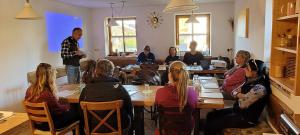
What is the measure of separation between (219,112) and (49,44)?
415 cm

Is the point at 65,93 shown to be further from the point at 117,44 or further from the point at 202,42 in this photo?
the point at 202,42

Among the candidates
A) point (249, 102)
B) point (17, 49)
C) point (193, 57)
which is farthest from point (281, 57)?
point (17, 49)

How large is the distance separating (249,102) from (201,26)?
5.03 metres

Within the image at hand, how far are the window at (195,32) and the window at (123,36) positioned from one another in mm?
1355

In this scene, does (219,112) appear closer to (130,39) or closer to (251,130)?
(251,130)

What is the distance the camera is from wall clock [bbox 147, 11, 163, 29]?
7410 millimetres

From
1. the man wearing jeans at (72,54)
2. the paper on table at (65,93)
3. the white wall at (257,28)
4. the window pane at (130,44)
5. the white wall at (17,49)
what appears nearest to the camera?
the paper on table at (65,93)

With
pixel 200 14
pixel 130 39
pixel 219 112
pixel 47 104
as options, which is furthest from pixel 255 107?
pixel 130 39

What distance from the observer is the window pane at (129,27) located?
25.2ft

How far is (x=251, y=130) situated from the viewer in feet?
8.40

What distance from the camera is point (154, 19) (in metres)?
7.45

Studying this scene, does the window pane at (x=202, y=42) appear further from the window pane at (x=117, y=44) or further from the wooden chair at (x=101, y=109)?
the wooden chair at (x=101, y=109)

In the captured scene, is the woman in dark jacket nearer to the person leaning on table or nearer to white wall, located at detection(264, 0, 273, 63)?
the person leaning on table

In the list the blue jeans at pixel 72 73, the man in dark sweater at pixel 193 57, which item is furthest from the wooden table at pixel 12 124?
the man in dark sweater at pixel 193 57
